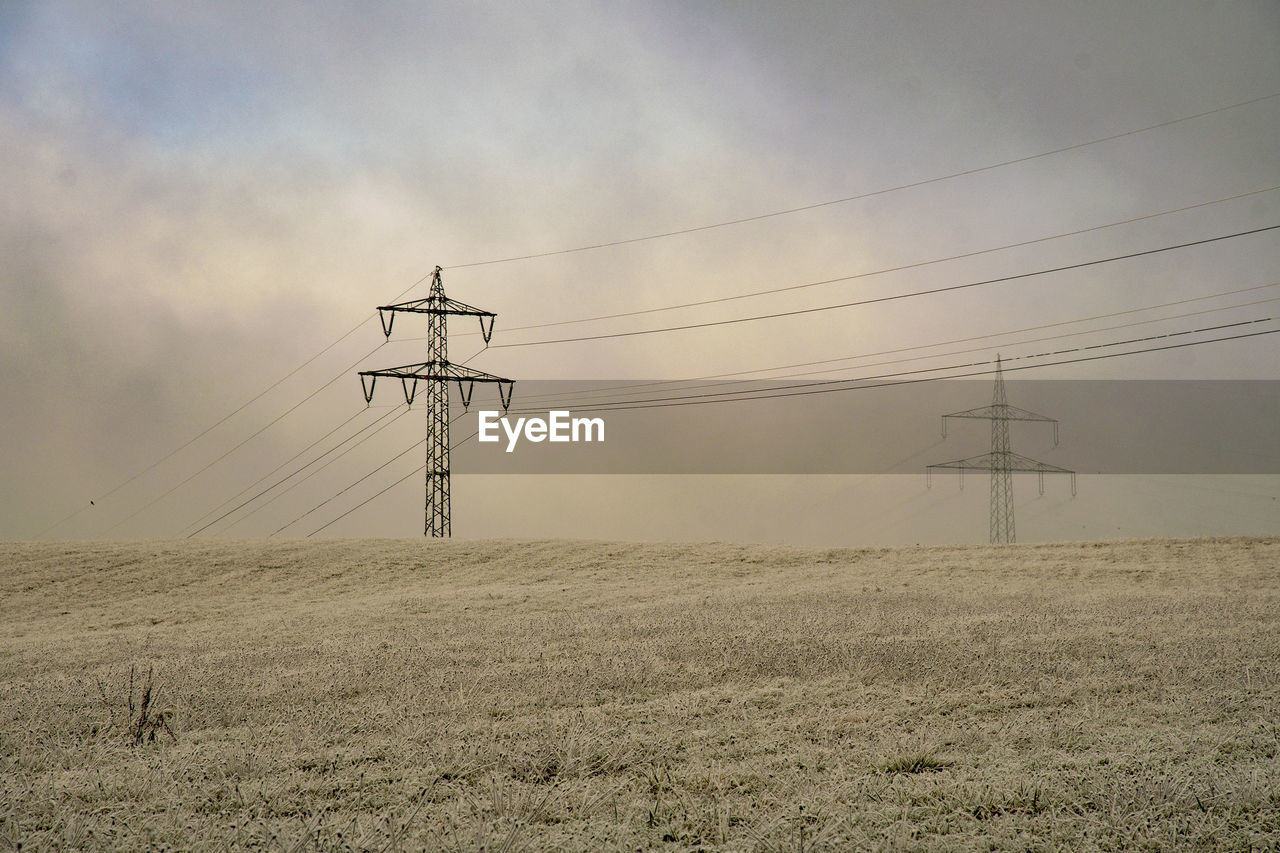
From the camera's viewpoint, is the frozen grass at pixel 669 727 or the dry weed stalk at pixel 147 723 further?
the dry weed stalk at pixel 147 723

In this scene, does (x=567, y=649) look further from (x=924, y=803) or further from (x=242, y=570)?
(x=242, y=570)

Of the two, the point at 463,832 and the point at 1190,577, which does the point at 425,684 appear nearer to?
the point at 463,832

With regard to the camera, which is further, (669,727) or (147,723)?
(147,723)

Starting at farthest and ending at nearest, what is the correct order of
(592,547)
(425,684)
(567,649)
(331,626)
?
(592,547) < (331,626) < (567,649) < (425,684)

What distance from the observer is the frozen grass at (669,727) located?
439 cm

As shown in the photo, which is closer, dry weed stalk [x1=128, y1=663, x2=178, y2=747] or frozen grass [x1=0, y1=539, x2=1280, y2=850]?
frozen grass [x1=0, y1=539, x2=1280, y2=850]

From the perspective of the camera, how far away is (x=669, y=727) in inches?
247

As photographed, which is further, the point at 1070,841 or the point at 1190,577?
the point at 1190,577

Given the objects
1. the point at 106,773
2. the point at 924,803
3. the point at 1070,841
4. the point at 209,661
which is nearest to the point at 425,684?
the point at 106,773

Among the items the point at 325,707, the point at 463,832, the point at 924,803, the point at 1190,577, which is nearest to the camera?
the point at 463,832

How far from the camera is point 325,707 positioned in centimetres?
713

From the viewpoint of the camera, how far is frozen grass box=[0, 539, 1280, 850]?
4395 millimetres

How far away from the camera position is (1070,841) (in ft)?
13.9

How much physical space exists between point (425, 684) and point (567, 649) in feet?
7.05
